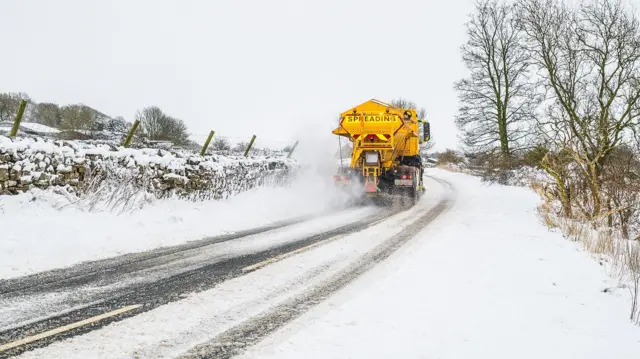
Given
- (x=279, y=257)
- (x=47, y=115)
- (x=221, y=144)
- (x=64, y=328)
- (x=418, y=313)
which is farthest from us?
(x=47, y=115)

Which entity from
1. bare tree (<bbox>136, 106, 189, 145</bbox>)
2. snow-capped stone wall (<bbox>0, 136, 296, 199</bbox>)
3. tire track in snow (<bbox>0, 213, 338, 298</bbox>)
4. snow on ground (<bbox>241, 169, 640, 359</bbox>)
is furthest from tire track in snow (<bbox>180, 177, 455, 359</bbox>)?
bare tree (<bbox>136, 106, 189, 145</bbox>)

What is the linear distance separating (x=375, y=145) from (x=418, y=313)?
1081 centimetres

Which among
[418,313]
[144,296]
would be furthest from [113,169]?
[418,313]

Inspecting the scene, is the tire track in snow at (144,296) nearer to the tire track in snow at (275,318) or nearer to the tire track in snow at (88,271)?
the tire track in snow at (88,271)

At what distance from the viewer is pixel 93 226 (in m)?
8.13

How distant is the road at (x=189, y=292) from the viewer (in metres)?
3.49

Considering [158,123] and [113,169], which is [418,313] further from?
[158,123]

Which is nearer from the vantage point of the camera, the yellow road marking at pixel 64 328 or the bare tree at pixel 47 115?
the yellow road marking at pixel 64 328

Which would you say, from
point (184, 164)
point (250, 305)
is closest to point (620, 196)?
point (250, 305)

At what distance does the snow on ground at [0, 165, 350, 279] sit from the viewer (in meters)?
6.43

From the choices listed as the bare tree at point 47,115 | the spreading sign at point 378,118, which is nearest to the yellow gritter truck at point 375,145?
the spreading sign at point 378,118

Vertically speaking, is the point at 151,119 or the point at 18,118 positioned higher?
the point at 151,119

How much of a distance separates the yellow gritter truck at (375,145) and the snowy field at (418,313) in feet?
24.6

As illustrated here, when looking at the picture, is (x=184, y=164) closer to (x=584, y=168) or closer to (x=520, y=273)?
(x=520, y=273)
